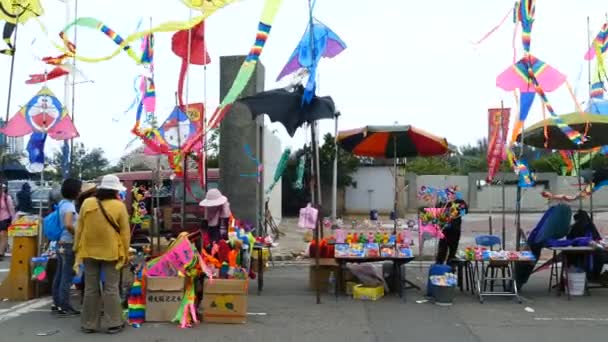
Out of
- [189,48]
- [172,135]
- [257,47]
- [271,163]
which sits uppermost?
[189,48]

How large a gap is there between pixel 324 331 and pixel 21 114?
18.4 ft

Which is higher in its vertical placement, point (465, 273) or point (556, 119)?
point (556, 119)

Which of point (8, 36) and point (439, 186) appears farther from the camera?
point (439, 186)

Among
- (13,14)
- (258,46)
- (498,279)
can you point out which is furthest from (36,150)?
(498,279)

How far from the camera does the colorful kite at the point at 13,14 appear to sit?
9156 mm

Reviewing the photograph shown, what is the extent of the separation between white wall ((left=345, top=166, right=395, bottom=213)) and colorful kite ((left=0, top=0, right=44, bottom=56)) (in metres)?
25.3

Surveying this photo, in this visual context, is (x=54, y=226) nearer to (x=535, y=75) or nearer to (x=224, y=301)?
(x=224, y=301)

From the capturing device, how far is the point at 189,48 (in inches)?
374

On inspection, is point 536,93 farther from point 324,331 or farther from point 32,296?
point 32,296

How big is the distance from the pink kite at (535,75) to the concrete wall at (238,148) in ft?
19.0

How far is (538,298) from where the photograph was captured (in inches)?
345

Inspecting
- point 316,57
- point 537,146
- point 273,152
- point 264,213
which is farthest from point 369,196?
point 316,57

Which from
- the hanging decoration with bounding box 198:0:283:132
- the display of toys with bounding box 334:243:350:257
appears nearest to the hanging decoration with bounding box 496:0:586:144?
the display of toys with bounding box 334:243:350:257

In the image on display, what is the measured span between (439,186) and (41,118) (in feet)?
86.6
